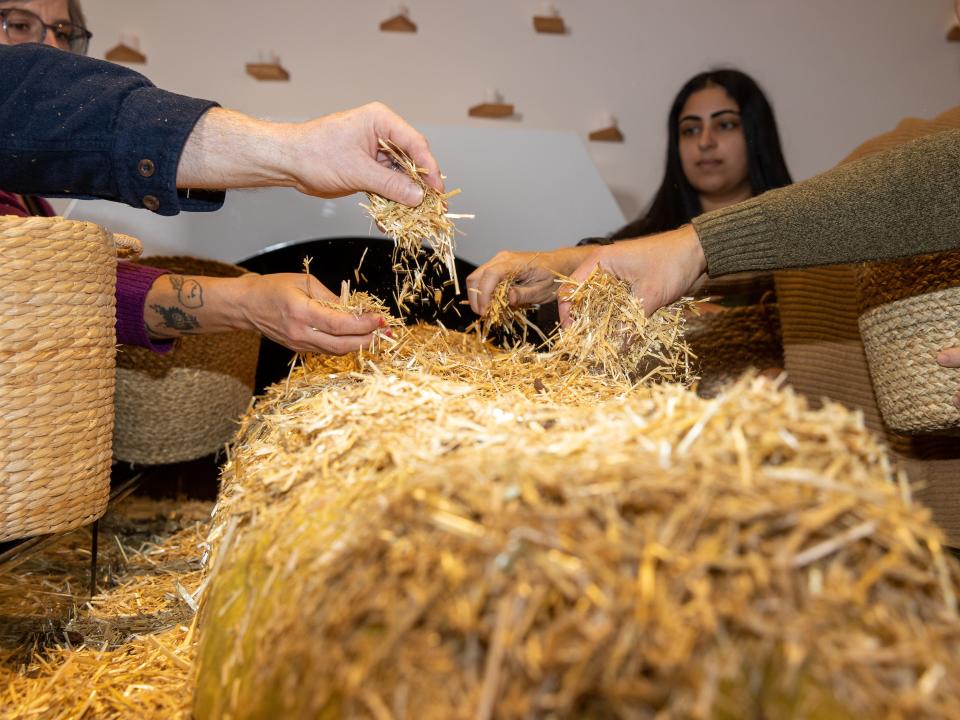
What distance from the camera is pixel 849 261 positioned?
1443 millimetres

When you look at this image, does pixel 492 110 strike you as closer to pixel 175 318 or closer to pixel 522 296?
pixel 522 296

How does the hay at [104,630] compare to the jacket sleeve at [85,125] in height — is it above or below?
below

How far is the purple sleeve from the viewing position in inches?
74.5

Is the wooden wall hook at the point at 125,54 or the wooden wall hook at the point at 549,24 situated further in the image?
the wooden wall hook at the point at 549,24

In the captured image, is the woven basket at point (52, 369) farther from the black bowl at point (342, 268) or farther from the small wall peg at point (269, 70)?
the small wall peg at point (269, 70)

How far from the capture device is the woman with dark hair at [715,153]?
2992mm

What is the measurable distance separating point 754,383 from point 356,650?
49 cm

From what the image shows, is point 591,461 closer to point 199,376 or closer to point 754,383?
point 754,383

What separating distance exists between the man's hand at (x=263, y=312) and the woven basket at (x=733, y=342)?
1134 mm

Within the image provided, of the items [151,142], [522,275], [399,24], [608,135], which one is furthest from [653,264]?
[399,24]

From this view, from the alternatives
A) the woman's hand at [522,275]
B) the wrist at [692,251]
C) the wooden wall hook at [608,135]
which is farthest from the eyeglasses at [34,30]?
the wooden wall hook at [608,135]

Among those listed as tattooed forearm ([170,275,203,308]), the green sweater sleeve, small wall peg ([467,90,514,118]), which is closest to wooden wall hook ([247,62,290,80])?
small wall peg ([467,90,514,118])

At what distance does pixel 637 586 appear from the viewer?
2.00 ft

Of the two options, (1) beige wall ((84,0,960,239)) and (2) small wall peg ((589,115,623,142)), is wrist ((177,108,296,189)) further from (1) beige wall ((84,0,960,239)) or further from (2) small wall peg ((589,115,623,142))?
(2) small wall peg ((589,115,623,142))
